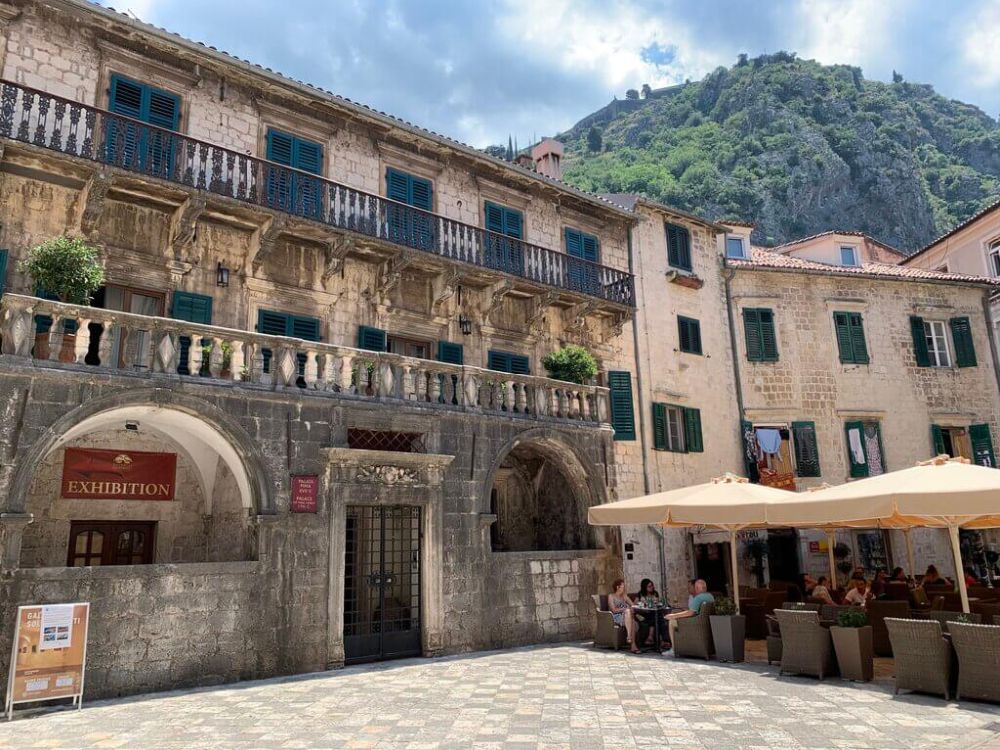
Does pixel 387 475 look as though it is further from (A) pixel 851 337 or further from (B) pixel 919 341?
(B) pixel 919 341

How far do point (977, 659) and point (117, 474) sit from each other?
12372 millimetres

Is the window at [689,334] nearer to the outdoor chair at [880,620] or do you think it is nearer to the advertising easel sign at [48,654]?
the outdoor chair at [880,620]

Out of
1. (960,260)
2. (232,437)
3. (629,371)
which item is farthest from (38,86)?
(960,260)

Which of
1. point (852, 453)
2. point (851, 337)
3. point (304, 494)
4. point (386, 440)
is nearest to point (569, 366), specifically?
point (386, 440)

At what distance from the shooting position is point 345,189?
14.5 m

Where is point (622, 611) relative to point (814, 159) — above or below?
below

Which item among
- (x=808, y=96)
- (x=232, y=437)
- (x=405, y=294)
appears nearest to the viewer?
(x=232, y=437)

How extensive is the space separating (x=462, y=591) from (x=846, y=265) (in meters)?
→ 19.1

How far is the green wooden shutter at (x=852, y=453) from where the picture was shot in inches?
849

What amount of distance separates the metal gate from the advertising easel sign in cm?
411

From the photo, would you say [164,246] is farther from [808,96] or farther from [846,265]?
[808,96]

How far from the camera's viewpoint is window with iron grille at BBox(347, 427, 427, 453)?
12883mm

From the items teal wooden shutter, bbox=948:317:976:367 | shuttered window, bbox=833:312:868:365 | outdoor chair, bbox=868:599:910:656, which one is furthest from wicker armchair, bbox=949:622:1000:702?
teal wooden shutter, bbox=948:317:976:367

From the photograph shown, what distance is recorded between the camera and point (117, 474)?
12.1 meters
